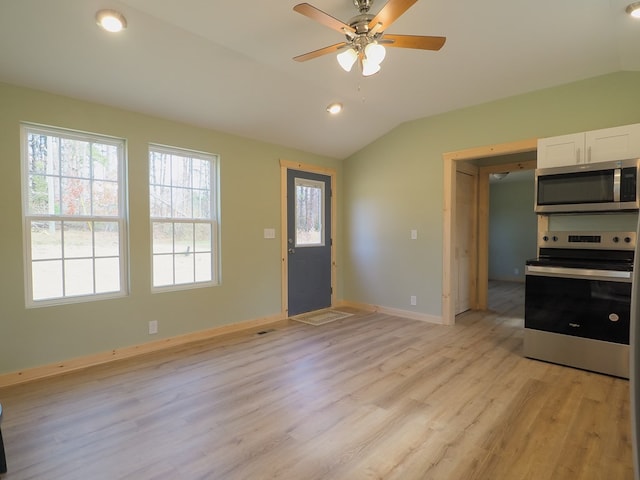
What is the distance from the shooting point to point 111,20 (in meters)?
2.44

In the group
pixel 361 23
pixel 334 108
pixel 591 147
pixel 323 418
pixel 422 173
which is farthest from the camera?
pixel 422 173

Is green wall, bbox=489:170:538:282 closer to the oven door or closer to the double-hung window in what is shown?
the oven door

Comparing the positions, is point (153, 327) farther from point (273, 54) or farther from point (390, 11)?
point (390, 11)

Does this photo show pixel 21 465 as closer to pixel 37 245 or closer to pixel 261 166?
pixel 37 245

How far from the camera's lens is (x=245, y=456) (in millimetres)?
1964

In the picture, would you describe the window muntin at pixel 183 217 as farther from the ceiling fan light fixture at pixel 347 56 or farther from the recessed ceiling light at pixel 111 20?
the ceiling fan light fixture at pixel 347 56

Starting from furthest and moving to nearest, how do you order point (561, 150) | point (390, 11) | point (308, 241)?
point (308, 241) → point (561, 150) → point (390, 11)

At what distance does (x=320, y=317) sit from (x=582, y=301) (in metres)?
3.01

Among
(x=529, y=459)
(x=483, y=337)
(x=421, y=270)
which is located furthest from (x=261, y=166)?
(x=529, y=459)

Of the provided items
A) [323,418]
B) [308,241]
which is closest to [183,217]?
[308,241]

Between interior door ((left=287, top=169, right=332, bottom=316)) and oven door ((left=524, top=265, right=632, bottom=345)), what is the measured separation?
2.83 metres

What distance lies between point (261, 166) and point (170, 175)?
3.82 ft

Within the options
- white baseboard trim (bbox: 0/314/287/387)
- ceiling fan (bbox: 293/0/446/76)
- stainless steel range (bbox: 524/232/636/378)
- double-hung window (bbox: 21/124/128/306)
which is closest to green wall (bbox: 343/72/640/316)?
stainless steel range (bbox: 524/232/636/378)

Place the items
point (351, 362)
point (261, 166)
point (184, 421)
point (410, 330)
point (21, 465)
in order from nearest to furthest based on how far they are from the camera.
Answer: point (21, 465) → point (184, 421) → point (351, 362) → point (410, 330) → point (261, 166)
